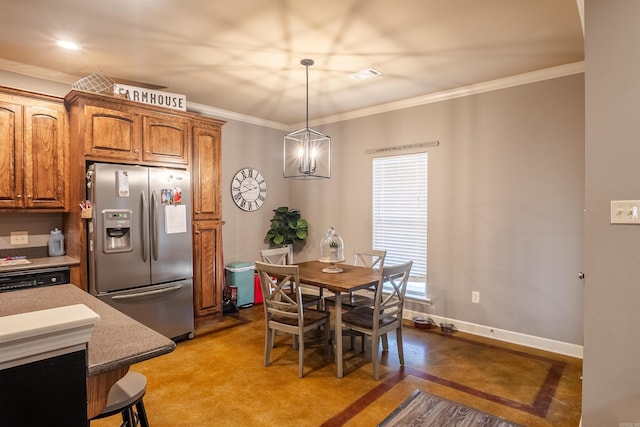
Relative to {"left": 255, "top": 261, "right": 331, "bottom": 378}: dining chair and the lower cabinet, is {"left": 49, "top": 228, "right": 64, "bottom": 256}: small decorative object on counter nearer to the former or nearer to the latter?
the lower cabinet

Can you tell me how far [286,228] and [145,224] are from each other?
229cm

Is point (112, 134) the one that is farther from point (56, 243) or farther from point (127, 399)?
point (127, 399)

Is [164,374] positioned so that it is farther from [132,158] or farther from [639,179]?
[639,179]

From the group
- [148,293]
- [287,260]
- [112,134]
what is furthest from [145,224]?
[287,260]

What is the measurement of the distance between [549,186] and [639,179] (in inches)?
67.4

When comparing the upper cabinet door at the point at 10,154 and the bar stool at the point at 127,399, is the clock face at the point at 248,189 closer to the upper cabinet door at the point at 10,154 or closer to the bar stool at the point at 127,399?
the upper cabinet door at the point at 10,154

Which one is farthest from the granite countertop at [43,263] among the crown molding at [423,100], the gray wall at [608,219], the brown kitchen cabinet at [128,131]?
the gray wall at [608,219]

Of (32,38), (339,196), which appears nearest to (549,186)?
(339,196)

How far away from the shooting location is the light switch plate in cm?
174

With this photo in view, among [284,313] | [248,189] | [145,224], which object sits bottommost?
[284,313]

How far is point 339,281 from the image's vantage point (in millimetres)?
2924

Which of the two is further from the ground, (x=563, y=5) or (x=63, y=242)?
(x=563, y=5)

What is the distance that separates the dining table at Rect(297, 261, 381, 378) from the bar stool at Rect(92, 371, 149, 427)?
1488mm

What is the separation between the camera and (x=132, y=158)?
341 centimetres
